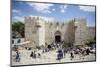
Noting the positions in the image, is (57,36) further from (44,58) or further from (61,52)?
(44,58)

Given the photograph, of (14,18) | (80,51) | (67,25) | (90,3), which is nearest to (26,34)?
(14,18)

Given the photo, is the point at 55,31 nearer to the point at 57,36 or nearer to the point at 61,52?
the point at 57,36

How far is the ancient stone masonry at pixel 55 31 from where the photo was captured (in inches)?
99.3

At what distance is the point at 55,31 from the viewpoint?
2627 mm

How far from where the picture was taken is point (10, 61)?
241 cm

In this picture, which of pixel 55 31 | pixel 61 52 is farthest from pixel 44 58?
pixel 55 31

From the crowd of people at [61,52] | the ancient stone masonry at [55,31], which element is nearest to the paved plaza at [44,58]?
the crowd of people at [61,52]

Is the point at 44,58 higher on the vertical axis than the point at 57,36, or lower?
lower

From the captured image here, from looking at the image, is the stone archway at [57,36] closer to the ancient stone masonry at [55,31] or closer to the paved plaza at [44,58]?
the ancient stone masonry at [55,31]

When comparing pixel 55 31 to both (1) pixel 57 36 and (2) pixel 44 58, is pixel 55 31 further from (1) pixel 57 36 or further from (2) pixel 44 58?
(2) pixel 44 58

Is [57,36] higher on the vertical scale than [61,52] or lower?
higher

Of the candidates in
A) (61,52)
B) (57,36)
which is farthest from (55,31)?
(61,52)

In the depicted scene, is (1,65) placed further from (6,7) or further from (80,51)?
(80,51)

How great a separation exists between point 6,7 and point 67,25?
0.85m
